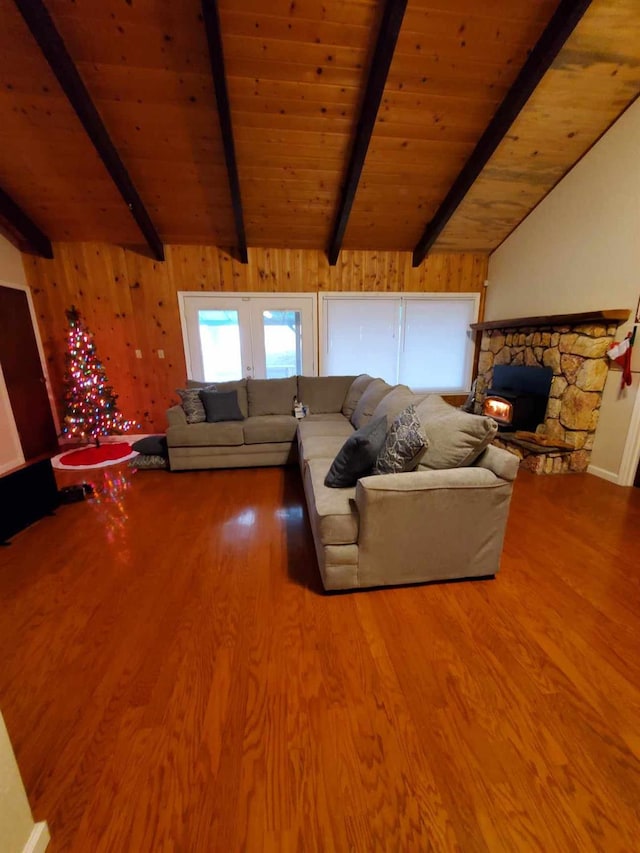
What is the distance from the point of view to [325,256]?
496 cm

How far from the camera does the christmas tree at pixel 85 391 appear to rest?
4.44 meters

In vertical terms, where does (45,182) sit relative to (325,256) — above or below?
above

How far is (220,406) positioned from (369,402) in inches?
62.3

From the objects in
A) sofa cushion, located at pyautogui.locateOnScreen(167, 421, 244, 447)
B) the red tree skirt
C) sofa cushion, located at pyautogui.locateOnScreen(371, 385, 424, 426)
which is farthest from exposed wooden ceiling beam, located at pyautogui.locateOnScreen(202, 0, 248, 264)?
the red tree skirt

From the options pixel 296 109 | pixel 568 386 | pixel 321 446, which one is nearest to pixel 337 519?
pixel 321 446

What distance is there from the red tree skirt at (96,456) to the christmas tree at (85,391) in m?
0.17

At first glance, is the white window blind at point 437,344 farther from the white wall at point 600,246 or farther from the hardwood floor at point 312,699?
the hardwood floor at point 312,699

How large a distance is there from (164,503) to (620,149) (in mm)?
5072

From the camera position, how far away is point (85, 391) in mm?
4445

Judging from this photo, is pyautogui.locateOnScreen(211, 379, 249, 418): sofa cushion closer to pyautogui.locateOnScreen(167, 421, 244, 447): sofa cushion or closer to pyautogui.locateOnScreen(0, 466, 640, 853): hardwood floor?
pyautogui.locateOnScreen(167, 421, 244, 447): sofa cushion

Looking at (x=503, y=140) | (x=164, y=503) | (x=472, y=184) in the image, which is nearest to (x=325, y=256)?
(x=472, y=184)

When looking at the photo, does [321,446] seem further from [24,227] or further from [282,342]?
[24,227]

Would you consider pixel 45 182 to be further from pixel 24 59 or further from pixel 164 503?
pixel 164 503

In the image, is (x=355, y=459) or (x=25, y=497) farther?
(x=25, y=497)
